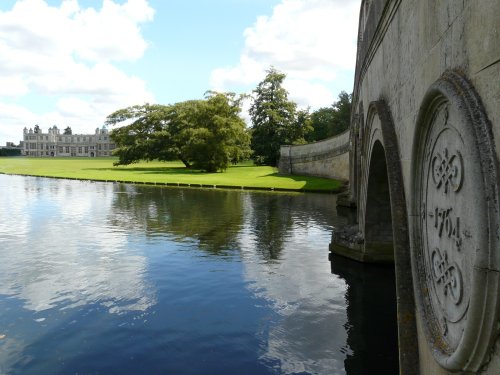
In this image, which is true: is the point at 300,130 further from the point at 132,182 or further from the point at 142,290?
the point at 142,290

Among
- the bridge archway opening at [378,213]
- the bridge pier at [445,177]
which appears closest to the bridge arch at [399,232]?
the bridge pier at [445,177]

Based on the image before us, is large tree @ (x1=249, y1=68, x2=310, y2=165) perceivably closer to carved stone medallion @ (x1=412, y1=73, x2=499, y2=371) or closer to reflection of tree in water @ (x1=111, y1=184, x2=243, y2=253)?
reflection of tree in water @ (x1=111, y1=184, x2=243, y2=253)

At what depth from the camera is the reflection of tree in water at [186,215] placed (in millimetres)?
18859

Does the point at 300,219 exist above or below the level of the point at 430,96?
below

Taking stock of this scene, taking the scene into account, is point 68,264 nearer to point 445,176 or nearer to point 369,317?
point 369,317

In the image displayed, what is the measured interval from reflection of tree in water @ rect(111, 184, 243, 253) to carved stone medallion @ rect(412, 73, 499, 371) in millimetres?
11618

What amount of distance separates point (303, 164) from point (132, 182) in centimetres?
1864

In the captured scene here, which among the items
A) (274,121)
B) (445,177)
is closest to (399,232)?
(445,177)

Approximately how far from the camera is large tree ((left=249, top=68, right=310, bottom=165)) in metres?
68.6

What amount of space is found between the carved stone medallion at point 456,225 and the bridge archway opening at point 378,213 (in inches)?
216

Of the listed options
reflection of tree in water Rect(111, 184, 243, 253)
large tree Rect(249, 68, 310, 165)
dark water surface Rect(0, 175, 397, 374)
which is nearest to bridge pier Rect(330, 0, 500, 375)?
dark water surface Rect(0, 175, 397, 374)

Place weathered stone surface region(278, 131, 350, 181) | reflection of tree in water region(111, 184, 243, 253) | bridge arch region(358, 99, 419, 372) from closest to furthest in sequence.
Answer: bridge arch region(358, 99, 419, 372), reflection of tree in water region(111, 184, 243, 253), weathered stone surface region(278, 131, 350, 181)

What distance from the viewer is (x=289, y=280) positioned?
40.7ft

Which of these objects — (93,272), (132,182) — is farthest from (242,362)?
(132,182)
